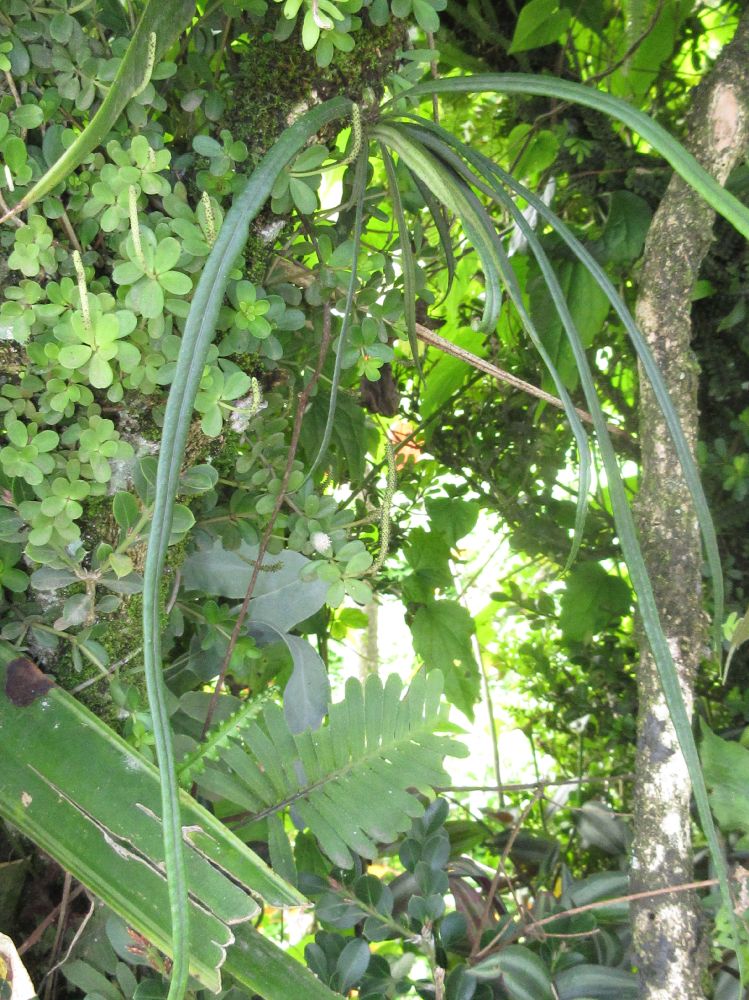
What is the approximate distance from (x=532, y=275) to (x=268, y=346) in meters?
0.41

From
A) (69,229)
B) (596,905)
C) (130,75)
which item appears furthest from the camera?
(596,905)

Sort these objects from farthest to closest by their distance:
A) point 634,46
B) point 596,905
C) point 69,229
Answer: point 634,46 → point 596,905 → point 69,229

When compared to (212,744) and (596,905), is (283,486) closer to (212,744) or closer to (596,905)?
(212,744)

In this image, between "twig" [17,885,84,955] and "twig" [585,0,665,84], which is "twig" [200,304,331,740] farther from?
"twig" [585,0,665,84]

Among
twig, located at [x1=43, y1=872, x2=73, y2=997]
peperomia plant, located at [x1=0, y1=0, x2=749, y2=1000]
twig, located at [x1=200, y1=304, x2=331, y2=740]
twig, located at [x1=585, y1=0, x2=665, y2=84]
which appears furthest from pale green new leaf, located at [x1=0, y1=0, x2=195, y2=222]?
twig, located at [x1=585, y1=0, x2=665, y2=84]

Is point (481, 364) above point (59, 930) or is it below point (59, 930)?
above

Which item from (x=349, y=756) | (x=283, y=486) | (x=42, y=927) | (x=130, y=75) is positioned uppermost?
(x=130, y=75)

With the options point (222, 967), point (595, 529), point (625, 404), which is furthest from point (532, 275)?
point (222, 967)

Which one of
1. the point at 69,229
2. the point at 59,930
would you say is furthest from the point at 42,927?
the point at 69,229

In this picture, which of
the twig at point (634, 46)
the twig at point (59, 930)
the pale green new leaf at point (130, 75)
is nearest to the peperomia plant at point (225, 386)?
the pale green new leaf at point (130, 75)

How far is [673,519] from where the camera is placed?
0.55m

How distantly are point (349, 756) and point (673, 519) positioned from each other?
0.26 meters

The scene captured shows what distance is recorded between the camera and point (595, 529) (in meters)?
0.93

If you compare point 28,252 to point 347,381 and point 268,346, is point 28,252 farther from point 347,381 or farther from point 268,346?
point 347,381
